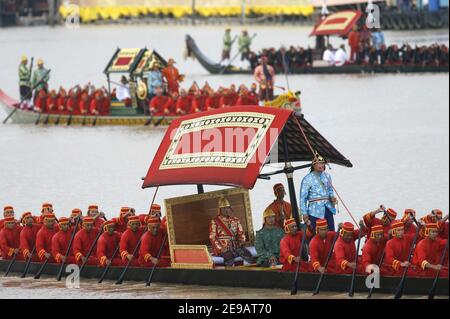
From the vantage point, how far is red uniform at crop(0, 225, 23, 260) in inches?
821

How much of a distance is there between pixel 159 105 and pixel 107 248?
17203 mm

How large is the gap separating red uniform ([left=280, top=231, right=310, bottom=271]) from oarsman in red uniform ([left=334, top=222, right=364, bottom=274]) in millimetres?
530

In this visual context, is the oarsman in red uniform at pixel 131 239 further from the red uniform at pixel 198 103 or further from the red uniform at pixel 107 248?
the red uniform at pixel 198 103

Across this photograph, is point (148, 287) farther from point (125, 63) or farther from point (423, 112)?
point (423, 112)

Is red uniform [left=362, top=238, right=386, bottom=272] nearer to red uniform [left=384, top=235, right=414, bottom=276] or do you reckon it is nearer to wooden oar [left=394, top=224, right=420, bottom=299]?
red uniform [left=384, top=235, right=414, bottom=276]

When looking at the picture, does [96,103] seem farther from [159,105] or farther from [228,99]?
[228,99]

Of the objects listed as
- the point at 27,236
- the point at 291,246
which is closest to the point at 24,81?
the point at 27,236

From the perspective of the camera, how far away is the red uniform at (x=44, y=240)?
20.4 metres

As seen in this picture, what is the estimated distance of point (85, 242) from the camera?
20.1m

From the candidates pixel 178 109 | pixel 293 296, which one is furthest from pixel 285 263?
pixel 178 109

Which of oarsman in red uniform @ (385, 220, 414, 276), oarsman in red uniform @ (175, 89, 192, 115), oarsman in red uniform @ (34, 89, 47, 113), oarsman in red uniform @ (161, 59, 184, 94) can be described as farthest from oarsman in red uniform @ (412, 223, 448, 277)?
oarsman in red uniform @ (34, 89, 47, 113)

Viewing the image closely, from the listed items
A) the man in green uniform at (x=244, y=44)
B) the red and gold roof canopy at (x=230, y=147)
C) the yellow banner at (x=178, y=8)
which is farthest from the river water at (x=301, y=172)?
the yellow banner at (x=178, y=8)

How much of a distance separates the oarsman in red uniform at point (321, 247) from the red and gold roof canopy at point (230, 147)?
0.92 m

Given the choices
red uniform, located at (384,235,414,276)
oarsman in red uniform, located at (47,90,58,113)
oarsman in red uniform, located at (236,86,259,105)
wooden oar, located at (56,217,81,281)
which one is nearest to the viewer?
red uniform, located at (384,235,414,276)
